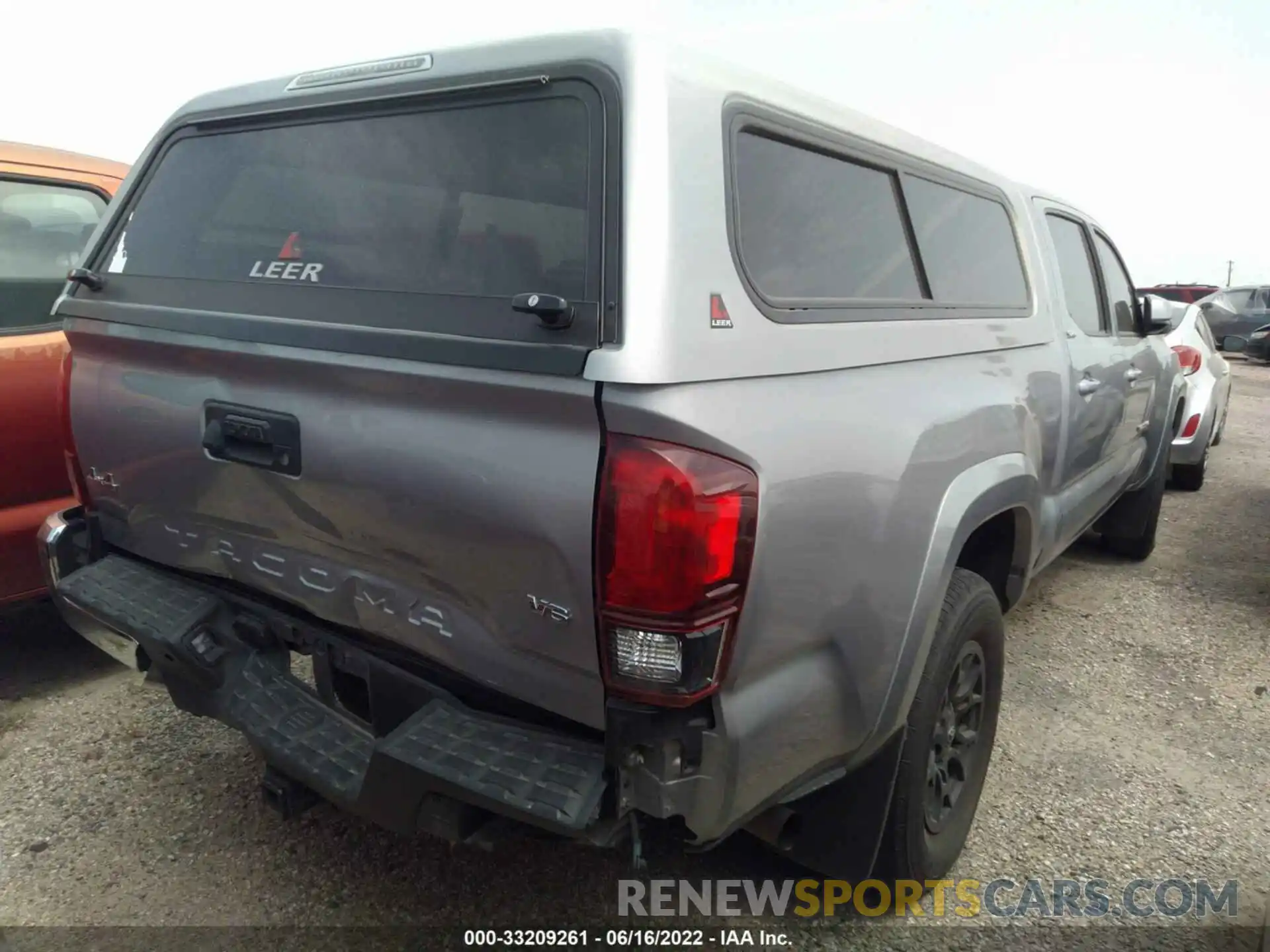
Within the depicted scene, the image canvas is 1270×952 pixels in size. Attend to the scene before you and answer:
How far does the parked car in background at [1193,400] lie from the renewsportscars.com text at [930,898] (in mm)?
4667

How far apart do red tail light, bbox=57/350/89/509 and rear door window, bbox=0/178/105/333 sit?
1120 millimetres

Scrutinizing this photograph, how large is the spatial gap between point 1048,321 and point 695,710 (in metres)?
2.33

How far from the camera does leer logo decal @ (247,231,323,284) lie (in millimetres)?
2162

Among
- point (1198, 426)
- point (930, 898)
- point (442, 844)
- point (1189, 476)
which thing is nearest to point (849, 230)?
point (930, 898)

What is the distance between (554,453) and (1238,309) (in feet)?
73.2

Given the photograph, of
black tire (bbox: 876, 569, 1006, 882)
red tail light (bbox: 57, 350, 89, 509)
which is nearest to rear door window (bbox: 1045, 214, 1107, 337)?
black tire (bbox: 876, 569, 1006, 882)

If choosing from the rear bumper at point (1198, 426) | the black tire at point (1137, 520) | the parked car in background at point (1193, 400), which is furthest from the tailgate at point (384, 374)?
the rear bumper at point (1198, 426)

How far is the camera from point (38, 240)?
3.76 meters

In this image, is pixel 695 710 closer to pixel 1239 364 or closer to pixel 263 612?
pixel 263 612

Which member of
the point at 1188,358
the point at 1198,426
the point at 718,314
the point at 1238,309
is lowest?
the point at 1238,309

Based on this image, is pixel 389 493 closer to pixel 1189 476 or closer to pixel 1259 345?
pixel 1189 476

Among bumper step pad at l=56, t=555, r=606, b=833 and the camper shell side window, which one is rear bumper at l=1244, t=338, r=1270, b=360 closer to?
the camper shell side window

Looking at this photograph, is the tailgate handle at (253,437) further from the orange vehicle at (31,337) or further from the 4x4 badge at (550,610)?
the orange vehicle at (31,337)

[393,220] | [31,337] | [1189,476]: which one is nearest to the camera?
[393,220]
